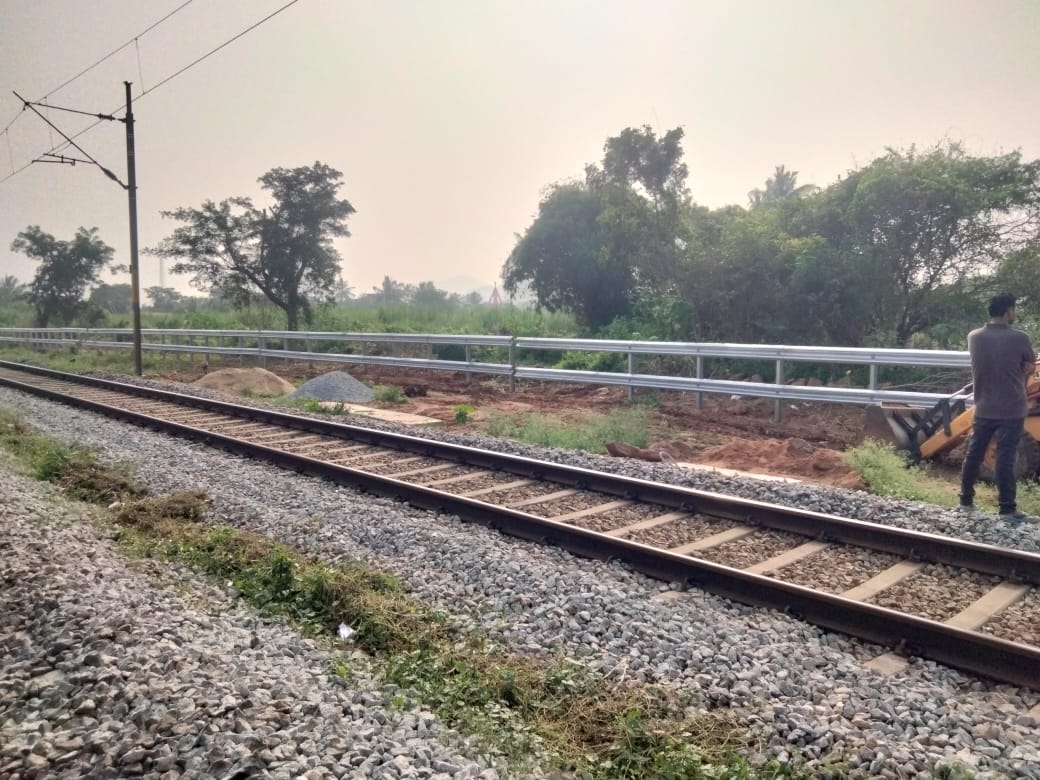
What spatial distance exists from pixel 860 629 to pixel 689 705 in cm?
150

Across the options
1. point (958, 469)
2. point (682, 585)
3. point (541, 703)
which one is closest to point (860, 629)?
point (682, 585)

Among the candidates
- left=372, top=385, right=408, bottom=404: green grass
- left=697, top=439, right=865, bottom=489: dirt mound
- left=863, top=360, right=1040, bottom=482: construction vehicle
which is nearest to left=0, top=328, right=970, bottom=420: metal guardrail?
left=863, top=360, right=1040, bottom=482: construction vehicle

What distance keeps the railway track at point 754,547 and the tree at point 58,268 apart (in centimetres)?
4353

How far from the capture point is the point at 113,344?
30547 millimetres

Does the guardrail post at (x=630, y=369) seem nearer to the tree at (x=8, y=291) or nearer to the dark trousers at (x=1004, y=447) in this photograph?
the dark trousers at (x=1004, y=447)

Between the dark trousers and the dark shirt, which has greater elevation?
the dark shirt

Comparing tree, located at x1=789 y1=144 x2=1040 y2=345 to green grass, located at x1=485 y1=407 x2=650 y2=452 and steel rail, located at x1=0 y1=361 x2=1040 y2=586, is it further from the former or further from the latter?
steel rail, located at x1=0 y1=361 x2=1040 y2=586

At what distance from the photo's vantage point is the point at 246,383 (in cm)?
1998

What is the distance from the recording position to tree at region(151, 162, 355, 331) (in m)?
32.7

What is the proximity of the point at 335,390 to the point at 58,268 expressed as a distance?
3813cm

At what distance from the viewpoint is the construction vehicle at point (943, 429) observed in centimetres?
834

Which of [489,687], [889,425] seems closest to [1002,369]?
[889,425]

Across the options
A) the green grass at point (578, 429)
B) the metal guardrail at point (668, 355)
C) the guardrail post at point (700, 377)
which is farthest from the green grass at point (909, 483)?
the guardrail post at point (700, 377)

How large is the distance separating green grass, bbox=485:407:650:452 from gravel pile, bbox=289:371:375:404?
14.8 feet
